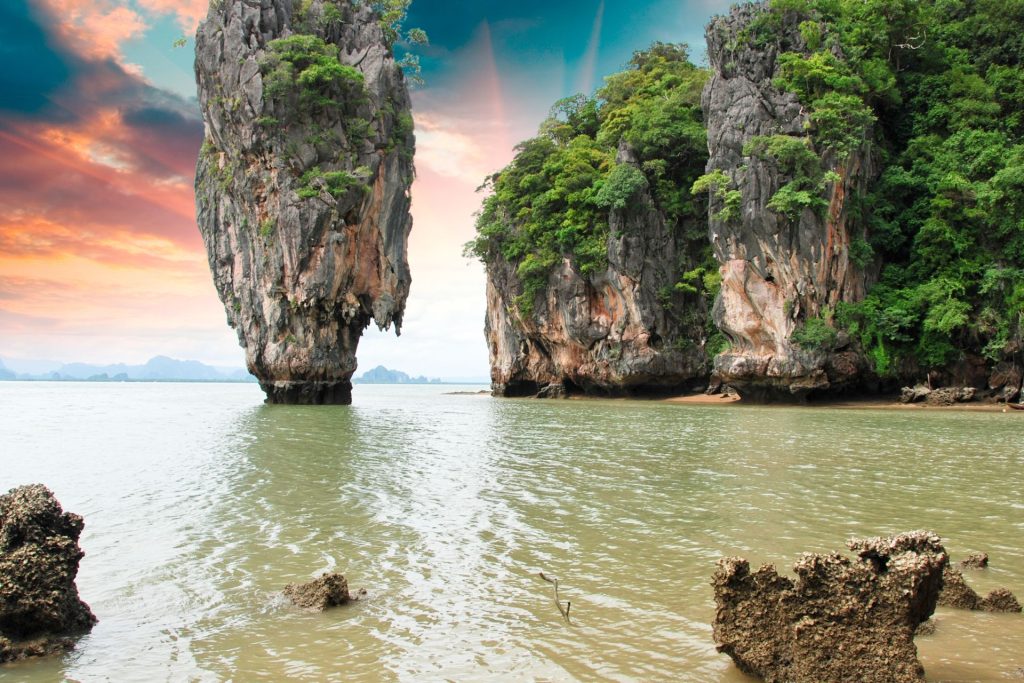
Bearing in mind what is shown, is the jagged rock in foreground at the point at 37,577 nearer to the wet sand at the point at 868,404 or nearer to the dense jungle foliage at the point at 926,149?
the wet sand at the point at 868,404

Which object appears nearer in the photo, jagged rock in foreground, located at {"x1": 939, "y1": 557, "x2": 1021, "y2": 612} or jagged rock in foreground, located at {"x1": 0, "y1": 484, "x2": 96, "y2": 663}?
jagged rock in foreground, located at {"x1": 0, "y1": 484, "x2": 96, "y2": 663}

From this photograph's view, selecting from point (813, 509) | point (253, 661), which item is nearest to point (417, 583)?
point (253, 661)

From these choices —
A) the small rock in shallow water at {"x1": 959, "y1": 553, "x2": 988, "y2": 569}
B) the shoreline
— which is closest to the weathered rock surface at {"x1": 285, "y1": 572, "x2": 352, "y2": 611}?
the small rock in shallow water at {"x1": 959, "y1": 553, "x2": 988, "y2": 569}

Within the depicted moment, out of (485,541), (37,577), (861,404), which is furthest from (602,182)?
(37,577)

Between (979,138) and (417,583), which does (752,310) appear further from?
(417,583)

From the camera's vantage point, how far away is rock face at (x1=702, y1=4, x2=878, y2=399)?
28.5m

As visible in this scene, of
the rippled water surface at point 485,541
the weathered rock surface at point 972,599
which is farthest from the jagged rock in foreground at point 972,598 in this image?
the rippled water surface at point 485,541

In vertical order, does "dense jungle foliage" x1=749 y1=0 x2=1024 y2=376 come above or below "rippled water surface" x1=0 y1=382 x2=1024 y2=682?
above

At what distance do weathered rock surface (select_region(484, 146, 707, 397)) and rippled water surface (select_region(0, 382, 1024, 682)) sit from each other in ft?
65.3

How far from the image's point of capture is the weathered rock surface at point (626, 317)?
3466 centimetres

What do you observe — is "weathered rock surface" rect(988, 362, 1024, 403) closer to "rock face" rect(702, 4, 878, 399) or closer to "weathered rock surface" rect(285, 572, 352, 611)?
"rock face" rect(702, 4, 878, 399)

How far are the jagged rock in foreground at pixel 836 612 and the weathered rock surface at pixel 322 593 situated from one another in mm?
2717

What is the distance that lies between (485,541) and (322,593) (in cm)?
221

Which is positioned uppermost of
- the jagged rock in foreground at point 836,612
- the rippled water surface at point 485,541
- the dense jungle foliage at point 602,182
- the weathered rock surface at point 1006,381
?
the dense jungle foliage at point 602,182
